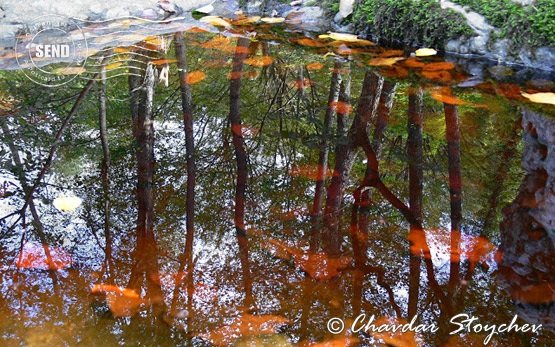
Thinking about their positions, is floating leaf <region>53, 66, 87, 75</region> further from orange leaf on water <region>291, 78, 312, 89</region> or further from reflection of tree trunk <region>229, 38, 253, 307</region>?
orange leaf on water <region>291, 78, 312, 89</region>

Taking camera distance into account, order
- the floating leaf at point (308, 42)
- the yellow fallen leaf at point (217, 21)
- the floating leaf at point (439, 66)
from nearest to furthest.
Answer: the floating leaf at point (439, 66) < the floating leaf at point (308, 42) < the yellow fallen leaf at point (217, 21)

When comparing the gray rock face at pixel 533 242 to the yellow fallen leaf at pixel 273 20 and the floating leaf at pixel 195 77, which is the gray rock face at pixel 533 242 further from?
the yellow fallen leaf at pixel 273 20

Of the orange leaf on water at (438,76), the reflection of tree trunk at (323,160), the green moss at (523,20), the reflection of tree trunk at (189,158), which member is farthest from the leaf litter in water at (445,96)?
the reflection of tree trunk at (189,158)

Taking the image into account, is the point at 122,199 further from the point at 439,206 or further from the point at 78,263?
→ the point at 439,206

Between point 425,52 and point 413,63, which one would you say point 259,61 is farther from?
point 425,52

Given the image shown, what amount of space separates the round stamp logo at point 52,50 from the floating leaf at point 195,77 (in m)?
0.88

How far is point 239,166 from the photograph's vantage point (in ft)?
8.68

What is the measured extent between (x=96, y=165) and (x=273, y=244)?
115cm

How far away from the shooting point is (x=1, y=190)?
7.58 ft

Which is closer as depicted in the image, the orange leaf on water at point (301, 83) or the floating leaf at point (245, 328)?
the floating leaf at point (245, 328)

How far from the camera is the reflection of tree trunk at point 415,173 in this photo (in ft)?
5.74

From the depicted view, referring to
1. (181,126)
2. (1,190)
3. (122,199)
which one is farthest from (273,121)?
(1,190)

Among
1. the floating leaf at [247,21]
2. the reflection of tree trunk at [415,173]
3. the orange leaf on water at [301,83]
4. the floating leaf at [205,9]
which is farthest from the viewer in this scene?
the floating leaf at [205,9]

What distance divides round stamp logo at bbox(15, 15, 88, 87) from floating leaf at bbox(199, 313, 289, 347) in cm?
281
